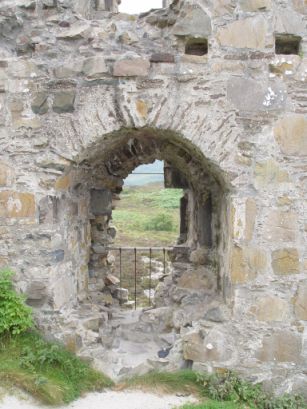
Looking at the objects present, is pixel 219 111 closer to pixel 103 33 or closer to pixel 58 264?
pixel 103 33

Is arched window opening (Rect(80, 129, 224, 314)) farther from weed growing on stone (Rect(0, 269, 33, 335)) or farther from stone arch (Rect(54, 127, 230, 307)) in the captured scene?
weed growing on stone (Rect(0, 269, 33, 335))

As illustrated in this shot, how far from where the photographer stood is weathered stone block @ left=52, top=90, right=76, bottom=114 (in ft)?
11.6

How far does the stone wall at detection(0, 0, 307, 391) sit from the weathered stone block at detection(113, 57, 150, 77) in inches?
0.4

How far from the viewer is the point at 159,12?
11.5 ft

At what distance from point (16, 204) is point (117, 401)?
1715mm

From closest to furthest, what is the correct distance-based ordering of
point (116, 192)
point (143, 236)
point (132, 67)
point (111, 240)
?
point (132, 67)
point (111, 240)
point (116, 192)
point (143, 236)

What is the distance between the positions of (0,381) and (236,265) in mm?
1943

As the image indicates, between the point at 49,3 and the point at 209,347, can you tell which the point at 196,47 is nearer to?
the point at 49,3

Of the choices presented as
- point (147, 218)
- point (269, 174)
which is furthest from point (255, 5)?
point (147, 218)

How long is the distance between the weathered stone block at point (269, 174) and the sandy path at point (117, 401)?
173cm

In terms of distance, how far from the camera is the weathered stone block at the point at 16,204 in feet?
12.0

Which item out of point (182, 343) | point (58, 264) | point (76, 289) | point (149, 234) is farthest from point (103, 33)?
point (149, 234)

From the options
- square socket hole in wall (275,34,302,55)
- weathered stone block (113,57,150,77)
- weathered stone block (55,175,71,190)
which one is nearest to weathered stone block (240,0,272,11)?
square socket hole in wall (275,34,302,55)

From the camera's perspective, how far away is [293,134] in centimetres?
345
